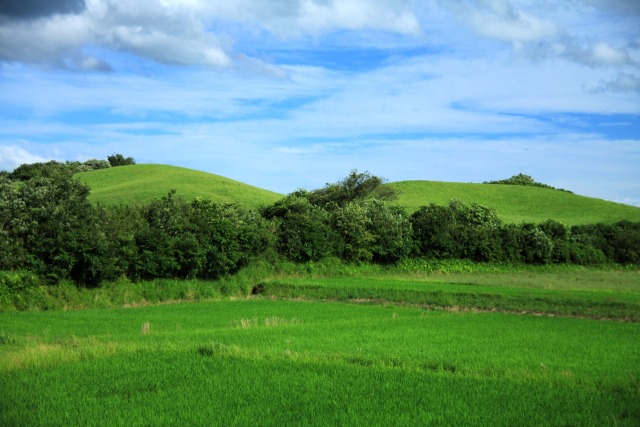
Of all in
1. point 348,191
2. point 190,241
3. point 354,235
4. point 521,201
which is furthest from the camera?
point 521,201

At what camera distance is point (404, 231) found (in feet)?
180

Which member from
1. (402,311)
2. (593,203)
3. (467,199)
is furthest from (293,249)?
(593,203)

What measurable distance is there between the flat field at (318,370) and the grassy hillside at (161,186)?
2008 inches

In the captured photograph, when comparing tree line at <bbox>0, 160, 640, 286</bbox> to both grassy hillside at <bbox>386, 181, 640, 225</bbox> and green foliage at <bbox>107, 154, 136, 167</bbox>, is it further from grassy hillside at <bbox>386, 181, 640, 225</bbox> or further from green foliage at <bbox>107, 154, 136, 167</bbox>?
green foliage at <bbox>107, 154, 136, 167</bbox>

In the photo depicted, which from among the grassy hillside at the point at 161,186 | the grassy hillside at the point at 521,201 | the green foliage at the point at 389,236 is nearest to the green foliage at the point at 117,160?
the grassy hillside at the point at 161,186

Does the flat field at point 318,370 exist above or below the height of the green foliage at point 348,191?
below

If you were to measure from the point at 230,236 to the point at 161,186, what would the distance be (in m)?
45.8

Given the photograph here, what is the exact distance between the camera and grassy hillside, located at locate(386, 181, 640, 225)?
92500mm

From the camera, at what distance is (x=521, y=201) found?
104125 mm

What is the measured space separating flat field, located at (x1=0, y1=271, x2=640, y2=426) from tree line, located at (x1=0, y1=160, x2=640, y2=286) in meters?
5.42

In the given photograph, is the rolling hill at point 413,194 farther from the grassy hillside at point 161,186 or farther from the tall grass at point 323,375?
the tall grass at point 323,375

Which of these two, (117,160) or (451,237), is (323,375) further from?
(117,160)

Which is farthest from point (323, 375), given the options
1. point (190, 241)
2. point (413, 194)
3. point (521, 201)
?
point (521, 201)

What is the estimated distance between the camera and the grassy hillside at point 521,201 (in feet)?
303
